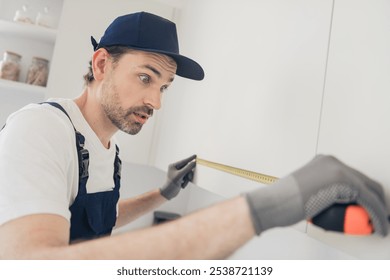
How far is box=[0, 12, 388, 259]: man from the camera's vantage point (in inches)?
17.6

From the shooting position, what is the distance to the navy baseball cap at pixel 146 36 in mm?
984

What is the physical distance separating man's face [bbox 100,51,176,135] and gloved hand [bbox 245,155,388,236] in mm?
660

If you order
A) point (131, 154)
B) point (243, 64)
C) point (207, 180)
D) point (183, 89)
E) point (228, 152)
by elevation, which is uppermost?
point (243, 64)

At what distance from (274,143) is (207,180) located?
1.17 feet

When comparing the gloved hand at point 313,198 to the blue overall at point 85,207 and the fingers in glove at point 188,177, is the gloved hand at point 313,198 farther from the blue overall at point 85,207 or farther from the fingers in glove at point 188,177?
the fingers in glove at point 188,177

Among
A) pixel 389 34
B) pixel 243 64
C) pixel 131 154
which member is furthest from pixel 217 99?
pixel 131 154

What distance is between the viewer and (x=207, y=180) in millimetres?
1008

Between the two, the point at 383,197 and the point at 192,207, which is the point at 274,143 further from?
the point at 192,207

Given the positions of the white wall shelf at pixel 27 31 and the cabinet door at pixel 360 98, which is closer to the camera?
the cabinet door at pixel 360 98

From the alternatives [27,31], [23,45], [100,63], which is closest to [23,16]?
[27,31]

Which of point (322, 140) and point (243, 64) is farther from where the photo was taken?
point (243, 64)

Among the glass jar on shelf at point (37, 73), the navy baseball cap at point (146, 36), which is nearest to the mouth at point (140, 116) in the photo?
the navy baseball cap at point (146, 36)

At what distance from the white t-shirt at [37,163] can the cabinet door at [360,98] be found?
21.4 inches

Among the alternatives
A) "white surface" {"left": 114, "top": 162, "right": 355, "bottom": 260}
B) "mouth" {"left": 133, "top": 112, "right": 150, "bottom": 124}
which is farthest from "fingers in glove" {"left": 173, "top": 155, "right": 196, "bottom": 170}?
"white surface" {"left": 114, "top": 162, "right": 355, "bottom": 260}
